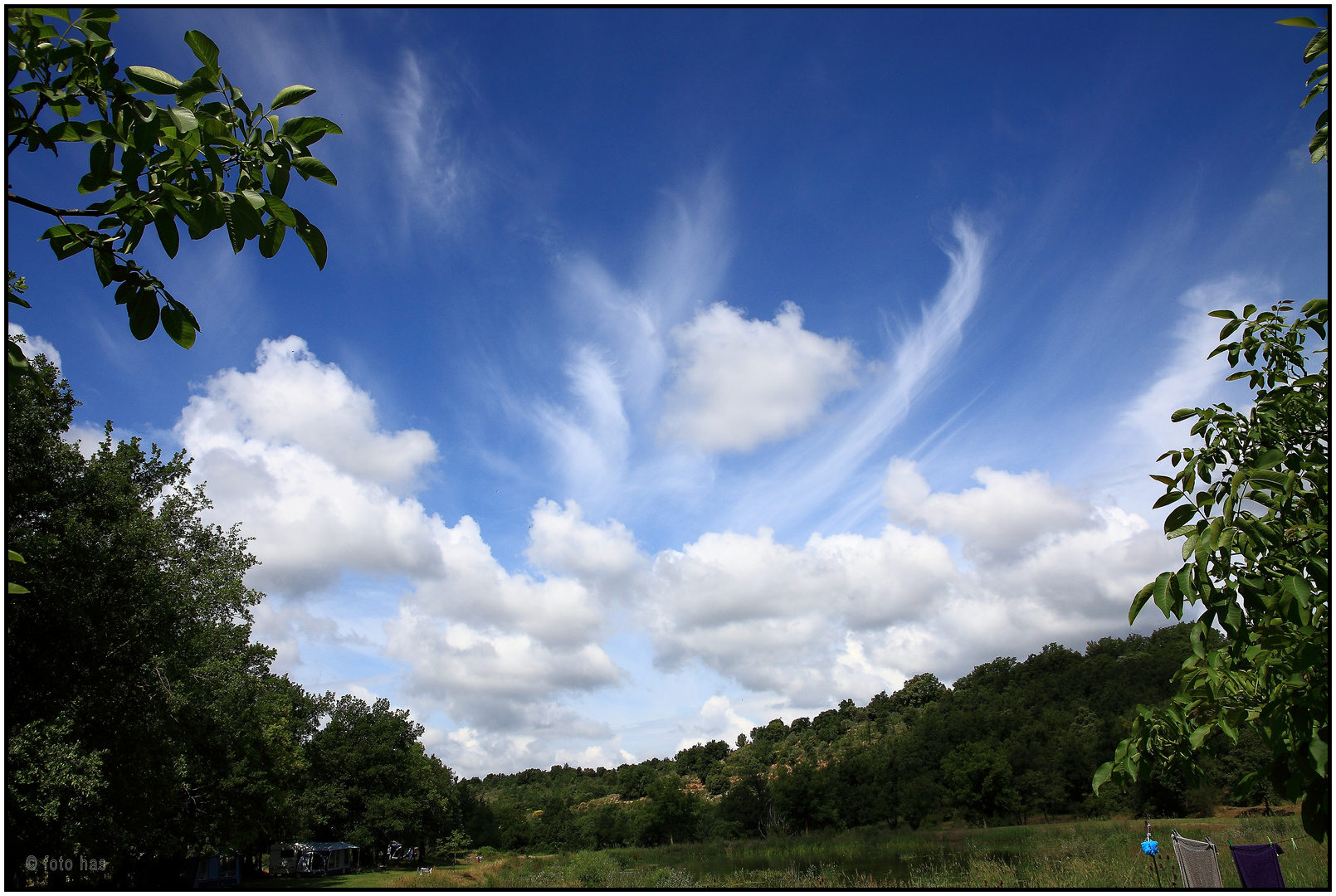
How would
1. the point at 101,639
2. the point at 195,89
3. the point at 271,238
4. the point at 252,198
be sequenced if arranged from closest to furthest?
the point at 252,198, the point at 195,89, the point at 271,238, the point at 101,639

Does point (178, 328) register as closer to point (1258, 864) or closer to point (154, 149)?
point (154, 149)

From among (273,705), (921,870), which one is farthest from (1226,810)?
(273,705)

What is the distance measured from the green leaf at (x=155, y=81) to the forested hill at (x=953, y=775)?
1976 inches

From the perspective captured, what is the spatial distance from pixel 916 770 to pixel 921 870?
35.7 meters

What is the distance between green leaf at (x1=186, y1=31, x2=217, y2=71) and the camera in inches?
72.1

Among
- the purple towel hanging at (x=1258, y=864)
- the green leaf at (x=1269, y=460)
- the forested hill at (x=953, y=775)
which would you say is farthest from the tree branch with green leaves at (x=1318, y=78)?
the forested hill at (x=953, y=775)

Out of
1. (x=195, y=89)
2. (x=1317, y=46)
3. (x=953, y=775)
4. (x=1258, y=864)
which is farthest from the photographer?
(x=953, y=775)

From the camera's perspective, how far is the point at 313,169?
193 cm

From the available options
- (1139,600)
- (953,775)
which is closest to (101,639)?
(1139,600)

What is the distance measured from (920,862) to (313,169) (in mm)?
38097

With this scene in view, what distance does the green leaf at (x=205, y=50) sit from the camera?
1830mm

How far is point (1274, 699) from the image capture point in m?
2.17

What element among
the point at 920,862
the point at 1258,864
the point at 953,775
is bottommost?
the point at 920,862

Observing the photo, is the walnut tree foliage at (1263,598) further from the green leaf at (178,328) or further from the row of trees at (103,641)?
the row of trees at (103,641)
